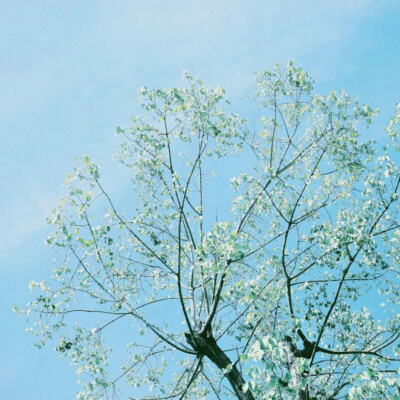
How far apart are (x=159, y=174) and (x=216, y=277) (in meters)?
3.12

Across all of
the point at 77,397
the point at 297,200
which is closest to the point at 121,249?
the point at 77,397

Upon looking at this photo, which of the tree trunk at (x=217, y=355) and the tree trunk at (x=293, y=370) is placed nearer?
the tree trunk at (x=293, y=370)

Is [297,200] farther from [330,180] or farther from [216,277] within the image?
[216,277]

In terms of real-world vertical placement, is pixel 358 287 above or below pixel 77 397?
below

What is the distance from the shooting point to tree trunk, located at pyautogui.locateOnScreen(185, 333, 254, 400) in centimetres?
1039

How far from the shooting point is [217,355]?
428 inches

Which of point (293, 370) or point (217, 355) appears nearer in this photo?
point (293, 370)

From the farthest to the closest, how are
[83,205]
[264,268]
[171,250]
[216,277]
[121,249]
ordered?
[171,250] < [121,249] < [216,277] < [83,205] < [264,268]

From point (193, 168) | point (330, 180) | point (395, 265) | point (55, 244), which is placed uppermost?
point (193, 168)

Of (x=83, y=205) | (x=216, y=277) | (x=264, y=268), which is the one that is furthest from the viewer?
(x=216, y=277)

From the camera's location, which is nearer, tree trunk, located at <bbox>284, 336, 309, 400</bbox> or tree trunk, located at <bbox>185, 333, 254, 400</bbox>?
tree trunk, located at <bbox>284, 336, 309, 400</bbox>

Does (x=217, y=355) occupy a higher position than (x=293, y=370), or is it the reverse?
(x=217, y=355)

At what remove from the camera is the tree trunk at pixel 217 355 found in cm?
1039

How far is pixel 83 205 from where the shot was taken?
1072cm
